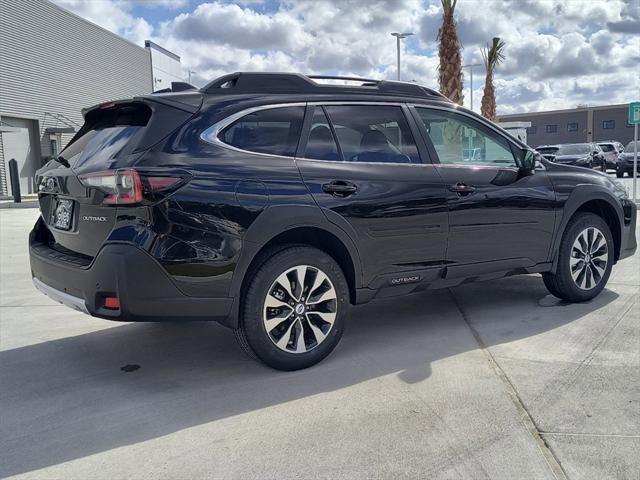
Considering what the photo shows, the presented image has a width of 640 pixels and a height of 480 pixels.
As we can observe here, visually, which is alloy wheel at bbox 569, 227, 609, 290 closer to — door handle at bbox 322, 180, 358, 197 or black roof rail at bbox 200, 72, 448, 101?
black roof rail at bbox 200, 72, 448, 101

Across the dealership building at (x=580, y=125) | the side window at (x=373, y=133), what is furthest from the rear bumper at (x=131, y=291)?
the dealership building at (x=580, y=125)

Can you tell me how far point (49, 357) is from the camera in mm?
4254

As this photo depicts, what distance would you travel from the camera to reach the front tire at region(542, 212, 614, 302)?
5199mm

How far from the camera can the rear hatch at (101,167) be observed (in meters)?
3.33

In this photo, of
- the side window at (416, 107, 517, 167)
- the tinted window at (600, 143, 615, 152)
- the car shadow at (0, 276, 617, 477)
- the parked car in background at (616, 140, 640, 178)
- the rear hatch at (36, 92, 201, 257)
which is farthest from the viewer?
the tinted window at (600, 143, 615, 152)

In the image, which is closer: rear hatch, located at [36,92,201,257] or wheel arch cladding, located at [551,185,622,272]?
rear hatch, located at [36,92,201,257]

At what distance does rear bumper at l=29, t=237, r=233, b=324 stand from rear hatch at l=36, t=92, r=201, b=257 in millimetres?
141

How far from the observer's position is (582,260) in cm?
530

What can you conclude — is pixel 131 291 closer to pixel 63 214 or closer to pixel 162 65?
pixel 63 214

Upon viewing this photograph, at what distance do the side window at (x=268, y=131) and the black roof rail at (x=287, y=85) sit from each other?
0.60ft

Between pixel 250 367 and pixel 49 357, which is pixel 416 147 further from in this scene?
pixel 49 357

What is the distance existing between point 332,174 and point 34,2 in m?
24.5

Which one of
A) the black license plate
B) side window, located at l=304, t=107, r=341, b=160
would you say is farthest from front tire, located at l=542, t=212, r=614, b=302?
the black license plate

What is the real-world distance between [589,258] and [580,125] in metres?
64.5
